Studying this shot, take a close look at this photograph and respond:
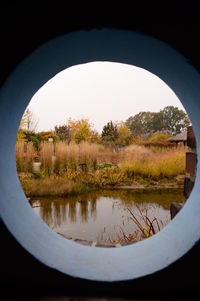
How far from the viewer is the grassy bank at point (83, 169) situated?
21.2ft

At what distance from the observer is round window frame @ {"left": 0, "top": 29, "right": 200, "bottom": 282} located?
1.04m

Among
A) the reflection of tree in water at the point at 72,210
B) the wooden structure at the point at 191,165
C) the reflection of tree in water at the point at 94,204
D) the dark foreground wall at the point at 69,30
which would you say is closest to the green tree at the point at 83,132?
the reflection of tree in water at the point at 94,204

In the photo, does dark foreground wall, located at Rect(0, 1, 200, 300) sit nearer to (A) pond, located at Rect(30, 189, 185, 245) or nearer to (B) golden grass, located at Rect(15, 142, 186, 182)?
(A) pond, located at Rect(30, 189, 185, 245)

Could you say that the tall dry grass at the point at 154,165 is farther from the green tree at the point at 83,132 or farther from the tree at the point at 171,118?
the tree at the point at 171,118

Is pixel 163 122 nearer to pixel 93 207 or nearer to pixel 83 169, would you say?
pixel 83 169

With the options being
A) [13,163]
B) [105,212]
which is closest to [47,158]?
[105,212]

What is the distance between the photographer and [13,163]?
128 cm

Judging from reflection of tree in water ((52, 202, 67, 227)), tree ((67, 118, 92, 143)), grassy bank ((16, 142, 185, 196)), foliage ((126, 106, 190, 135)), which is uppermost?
foliage ((126, 106, 190, 135))

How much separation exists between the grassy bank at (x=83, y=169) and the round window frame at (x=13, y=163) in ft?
16.7

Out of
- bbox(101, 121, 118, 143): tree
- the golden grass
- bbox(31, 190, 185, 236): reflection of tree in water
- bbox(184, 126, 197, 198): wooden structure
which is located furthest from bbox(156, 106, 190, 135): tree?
bbox(184, 126, 197, 198): wooden structure

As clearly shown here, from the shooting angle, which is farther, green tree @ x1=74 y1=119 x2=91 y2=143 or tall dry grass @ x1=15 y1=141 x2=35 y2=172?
green tree @ x1=74 y1=119 x2=91 y2=143

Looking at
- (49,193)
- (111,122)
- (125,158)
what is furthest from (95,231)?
(111,122)

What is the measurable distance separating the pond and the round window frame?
92.8 inches

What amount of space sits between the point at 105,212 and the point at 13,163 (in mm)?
4002
